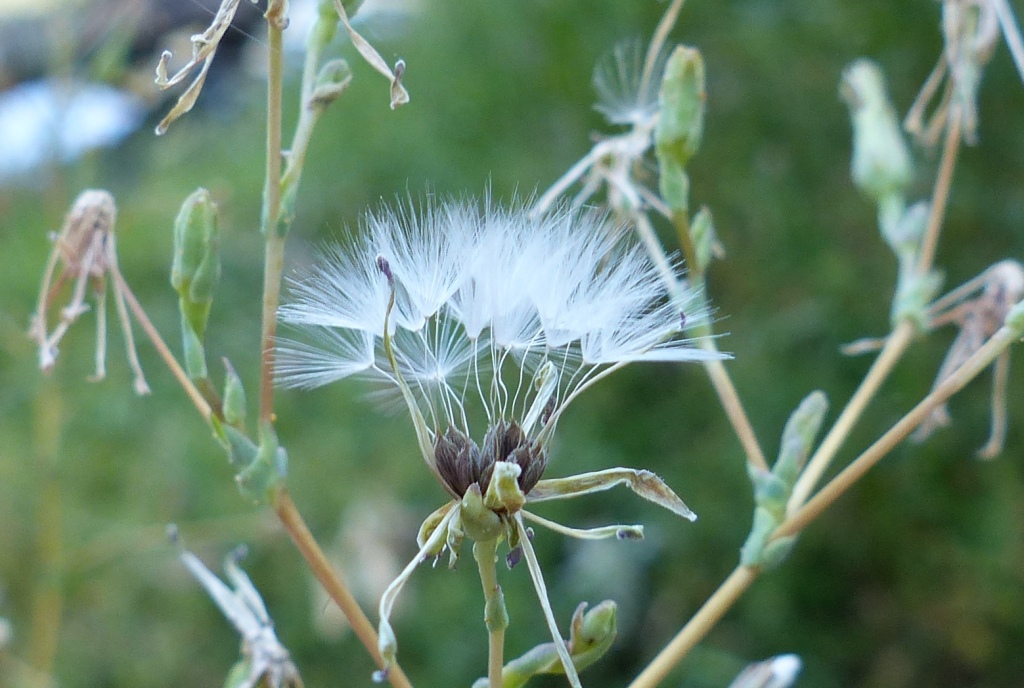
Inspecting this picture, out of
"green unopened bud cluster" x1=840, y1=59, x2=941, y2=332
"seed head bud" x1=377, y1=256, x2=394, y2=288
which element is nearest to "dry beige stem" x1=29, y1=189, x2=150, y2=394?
"seed head bud" x1=377, y1=256, x2=394, y2=288

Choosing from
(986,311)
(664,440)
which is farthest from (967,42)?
(664,440)

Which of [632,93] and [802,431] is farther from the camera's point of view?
[632,93]

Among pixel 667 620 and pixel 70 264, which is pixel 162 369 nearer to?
pixel 667 620

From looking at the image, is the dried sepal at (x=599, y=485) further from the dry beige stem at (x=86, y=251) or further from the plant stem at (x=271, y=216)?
the dry beige stem at (x=86, y=251)

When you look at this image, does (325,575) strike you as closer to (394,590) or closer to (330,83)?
(394,590)

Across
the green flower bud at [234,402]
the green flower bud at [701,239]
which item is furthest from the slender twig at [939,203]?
the green flower bud at [234,402]
